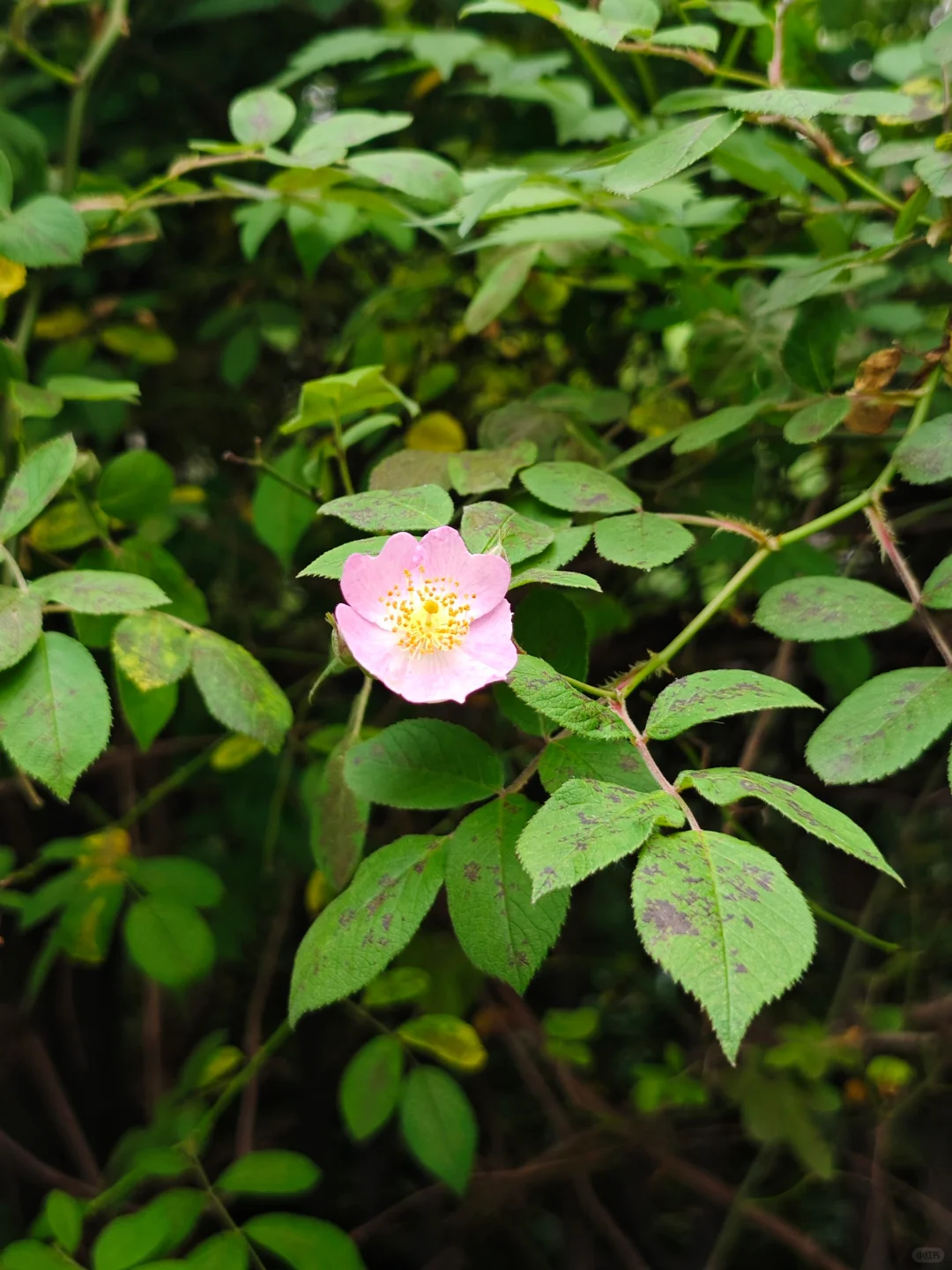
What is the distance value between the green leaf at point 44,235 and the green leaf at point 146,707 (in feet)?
1.06

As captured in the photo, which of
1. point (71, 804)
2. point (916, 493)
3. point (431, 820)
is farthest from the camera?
point (71, 804)

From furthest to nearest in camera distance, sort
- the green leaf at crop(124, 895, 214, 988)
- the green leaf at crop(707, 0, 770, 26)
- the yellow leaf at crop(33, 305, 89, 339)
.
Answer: the yellow leaf at crop(33, 305, 89, 339) → the green leaf at crop(124, 895, 214, 988) → the green leaf at crop(707, 0, 770, 26)

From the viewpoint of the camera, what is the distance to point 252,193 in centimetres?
93

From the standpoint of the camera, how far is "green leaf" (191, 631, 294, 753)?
2.25 ft

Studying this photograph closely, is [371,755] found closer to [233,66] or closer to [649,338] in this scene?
[649,338]

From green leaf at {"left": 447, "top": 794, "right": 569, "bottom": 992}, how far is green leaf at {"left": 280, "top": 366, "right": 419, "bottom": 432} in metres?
0.35

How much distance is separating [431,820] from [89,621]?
0.63 metres

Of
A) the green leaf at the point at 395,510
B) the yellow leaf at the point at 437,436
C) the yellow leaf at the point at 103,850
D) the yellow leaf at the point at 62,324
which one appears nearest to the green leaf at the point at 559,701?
the green leaf at the point at 395,510

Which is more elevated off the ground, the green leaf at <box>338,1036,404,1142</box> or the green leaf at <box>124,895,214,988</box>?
A: the green leaf at <box>124,895,214,988</box>

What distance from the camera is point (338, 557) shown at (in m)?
0.58

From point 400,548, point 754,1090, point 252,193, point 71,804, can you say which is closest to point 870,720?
point 400,548

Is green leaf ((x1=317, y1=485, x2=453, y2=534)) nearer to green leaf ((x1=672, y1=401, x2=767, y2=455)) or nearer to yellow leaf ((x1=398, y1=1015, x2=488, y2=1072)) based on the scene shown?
green leaf ((x1=672, y1=401, x2=767, y2=455))

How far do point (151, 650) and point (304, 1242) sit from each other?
470mm

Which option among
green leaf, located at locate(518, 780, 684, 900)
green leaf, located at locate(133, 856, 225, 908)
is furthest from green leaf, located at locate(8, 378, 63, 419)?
green leaf, located at locate(518, 780, 684, 900)
